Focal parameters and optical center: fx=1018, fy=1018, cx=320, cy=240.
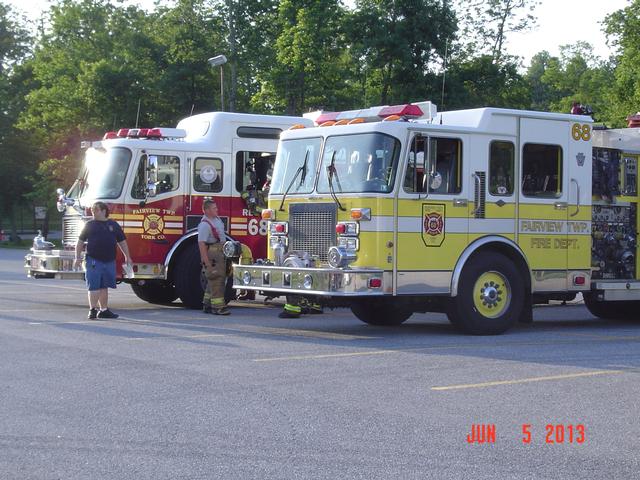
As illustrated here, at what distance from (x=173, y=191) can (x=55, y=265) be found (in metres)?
2.31

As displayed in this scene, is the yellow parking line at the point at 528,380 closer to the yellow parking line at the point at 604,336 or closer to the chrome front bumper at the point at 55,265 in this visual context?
the yellow parking line at the point at 604,336

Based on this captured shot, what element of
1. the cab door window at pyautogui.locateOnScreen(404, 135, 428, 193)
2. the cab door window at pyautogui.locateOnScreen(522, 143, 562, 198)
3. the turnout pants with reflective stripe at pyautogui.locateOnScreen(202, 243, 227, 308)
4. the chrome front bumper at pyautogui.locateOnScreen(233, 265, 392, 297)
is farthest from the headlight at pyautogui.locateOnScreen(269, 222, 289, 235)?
the cab door window at pyautogui.locateOnScreen(522, 143, 562, 198)

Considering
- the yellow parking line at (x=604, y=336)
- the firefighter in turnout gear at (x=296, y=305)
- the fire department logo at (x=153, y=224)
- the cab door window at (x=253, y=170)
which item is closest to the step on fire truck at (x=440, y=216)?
the firefighter in turnout gear at (x=296, y=305)

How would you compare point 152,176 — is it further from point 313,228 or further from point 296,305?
point 313,228

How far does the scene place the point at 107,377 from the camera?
31.5ft

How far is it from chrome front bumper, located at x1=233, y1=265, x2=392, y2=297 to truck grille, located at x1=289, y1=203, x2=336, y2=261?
48 centimetres

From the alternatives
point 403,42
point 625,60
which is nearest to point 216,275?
point 403,42

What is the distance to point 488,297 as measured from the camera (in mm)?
13297

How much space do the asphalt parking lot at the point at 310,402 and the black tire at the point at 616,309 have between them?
229cm

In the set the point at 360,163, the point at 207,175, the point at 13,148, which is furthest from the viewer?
the point at 13,148

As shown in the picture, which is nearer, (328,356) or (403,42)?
(328,356)

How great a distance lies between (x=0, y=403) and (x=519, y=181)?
25.6ft

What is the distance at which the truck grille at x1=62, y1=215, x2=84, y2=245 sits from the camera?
672 inches

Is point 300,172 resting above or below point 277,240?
above
